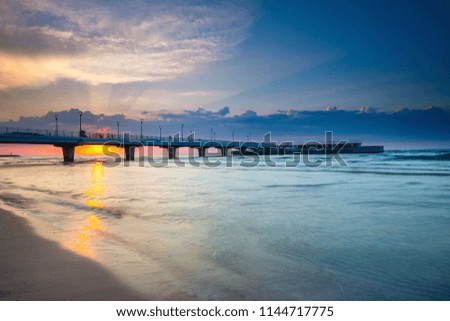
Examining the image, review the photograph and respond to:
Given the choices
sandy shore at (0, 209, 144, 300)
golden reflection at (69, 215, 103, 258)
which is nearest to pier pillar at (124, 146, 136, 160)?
golden reflection at (69, 215, 103, 258)

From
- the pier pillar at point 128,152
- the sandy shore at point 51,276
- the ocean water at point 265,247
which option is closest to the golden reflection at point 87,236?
the ocean water at point 265,247

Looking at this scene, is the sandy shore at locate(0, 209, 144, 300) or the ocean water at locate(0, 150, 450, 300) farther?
the ocean water at locate(0, 150, 450, 300)

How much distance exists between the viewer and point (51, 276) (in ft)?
14.0

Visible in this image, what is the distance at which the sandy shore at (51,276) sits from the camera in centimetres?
376

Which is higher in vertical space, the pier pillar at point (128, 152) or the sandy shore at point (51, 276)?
the pier pillar at point (128, 152)

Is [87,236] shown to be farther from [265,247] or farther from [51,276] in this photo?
[265,247]

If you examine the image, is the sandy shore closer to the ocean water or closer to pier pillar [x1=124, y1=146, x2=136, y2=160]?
the ocean water

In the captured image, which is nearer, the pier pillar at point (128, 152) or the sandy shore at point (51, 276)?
the sandy shore at point (51, 276)

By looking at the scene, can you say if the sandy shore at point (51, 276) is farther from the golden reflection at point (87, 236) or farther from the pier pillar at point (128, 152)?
the pier pillar at point (128, 152)

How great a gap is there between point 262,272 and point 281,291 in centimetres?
66

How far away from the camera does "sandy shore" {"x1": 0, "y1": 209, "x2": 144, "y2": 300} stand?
3756 millimetres

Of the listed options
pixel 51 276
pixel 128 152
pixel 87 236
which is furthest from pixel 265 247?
pixel 128 152

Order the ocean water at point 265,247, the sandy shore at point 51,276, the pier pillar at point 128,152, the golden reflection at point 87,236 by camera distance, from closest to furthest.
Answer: the sandy shore at point 51,276 < the ocean water at point 265,247 < the golden reflection at point 87,236 < the pier pillar at point 128,152

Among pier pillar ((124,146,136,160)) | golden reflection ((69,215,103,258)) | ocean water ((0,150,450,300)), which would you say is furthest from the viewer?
pier pillar ((124,146,136,160))
